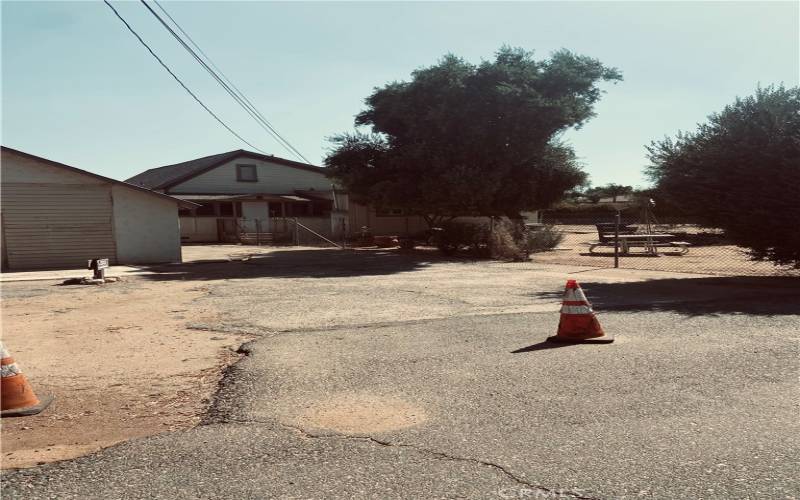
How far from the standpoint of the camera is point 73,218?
62.1ft

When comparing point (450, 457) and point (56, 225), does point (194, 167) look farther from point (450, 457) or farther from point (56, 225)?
point (450, 457)

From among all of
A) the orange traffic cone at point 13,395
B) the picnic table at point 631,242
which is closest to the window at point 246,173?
the picnic table at point 631,242

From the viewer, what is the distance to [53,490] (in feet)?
9.52

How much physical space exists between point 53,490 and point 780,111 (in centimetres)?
1246

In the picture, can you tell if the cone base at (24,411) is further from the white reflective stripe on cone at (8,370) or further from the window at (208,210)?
the window at (208,210)

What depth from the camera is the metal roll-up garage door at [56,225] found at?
18.4m

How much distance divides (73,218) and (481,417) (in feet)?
62.5

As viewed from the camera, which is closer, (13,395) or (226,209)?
(13,395)

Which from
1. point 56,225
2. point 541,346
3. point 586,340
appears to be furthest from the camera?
point 56,225

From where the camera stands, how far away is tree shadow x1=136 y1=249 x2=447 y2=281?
15.4 metres

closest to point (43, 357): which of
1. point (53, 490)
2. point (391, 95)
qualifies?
point (53, 490)

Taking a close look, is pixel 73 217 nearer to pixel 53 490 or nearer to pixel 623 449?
pixel 53 490

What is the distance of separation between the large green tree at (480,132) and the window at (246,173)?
16.6m

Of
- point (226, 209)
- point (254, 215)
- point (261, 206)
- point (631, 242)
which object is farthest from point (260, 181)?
point (631, 242)
